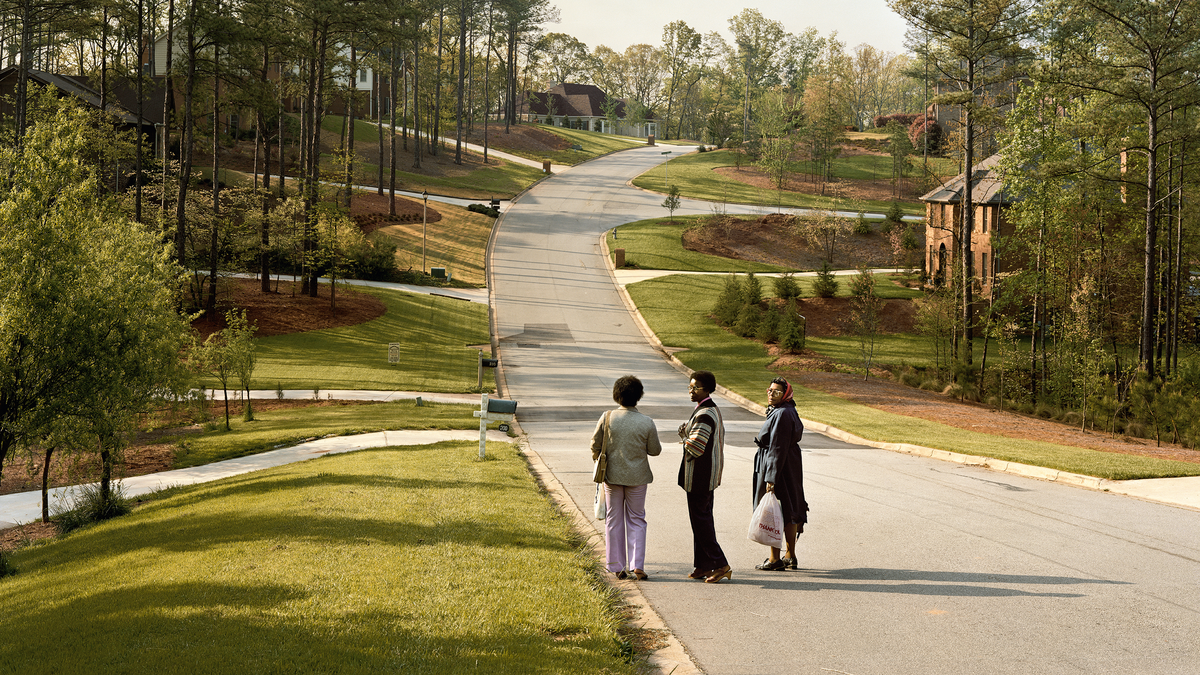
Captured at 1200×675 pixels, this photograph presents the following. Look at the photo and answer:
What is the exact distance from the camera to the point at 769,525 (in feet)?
27.6

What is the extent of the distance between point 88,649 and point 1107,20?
28269 mm

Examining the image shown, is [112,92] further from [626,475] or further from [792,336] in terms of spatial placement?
[626,475]

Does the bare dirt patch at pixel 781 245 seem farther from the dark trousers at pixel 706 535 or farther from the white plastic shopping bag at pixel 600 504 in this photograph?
the dark trousers at pixel 706 535

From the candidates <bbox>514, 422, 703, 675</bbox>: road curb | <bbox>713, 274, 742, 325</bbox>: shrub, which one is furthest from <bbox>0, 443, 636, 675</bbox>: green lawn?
<bbox>713, 274, 742, 325</bbox>: shrub

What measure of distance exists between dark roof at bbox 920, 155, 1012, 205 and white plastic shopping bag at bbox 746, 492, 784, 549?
1350 inches

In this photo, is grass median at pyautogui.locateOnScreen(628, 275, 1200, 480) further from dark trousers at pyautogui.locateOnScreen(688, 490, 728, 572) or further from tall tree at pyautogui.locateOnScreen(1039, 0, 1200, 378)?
dark trousers at pyautogui.locateOnScreen(688, 490, 728, 572)

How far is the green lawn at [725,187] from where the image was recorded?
71.4 meters

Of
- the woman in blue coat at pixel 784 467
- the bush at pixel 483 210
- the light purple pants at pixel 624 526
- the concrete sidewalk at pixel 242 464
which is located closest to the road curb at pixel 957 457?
the woman in blue coat at pixel 784 467

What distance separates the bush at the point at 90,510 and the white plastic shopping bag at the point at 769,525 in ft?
37.4

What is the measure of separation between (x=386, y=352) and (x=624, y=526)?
26.2m

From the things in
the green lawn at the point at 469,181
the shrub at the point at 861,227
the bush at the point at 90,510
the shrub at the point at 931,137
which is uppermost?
the shrub at the point at 931,137

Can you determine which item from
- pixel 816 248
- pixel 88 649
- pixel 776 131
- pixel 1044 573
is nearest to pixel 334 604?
pixel 88 649

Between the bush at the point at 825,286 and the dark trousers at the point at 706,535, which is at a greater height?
the bush at the point at 825,286

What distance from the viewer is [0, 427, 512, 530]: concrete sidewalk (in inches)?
639
